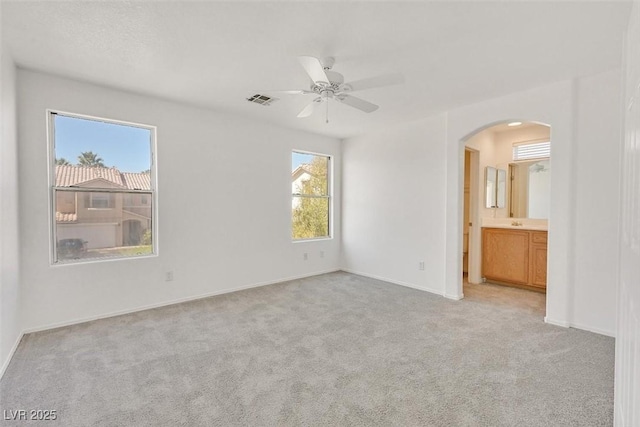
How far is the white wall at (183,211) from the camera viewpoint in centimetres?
300

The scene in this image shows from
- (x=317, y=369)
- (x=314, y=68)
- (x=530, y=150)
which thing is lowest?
(x=317, y=369)

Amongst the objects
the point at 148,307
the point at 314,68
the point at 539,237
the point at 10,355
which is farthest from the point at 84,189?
the point at 539,237

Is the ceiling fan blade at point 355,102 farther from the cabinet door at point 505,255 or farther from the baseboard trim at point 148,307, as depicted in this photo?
the cabinet door at point 505,255

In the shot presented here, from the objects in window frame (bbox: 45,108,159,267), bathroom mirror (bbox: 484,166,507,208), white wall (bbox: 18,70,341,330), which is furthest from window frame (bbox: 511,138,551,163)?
window frame (bbox: 45,108,159,267)

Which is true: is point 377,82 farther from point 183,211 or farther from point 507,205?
point 507,205

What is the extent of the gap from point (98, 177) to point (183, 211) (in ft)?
3.17

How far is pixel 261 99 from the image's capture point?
365 centimetres

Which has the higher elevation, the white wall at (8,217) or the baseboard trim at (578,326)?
the white wall at (8,217)

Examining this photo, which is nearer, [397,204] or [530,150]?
[397,204]

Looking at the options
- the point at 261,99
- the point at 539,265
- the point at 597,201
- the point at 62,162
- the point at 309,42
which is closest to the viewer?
the point at 309,42

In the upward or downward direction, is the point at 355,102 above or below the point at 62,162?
above

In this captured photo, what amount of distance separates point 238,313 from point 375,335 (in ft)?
5.20

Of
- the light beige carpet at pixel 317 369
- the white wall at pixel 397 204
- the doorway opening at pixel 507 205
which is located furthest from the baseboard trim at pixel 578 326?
the white wall at pixel 397 204

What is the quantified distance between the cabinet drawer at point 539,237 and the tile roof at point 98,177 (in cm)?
519
